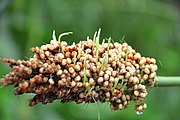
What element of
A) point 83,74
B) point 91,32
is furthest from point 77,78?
point 91,32

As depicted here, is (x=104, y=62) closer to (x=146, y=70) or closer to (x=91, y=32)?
(x=146, y=70)

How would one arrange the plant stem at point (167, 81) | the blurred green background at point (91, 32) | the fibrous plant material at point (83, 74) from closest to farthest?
the fibrous plant material at point (83, 74) < the plant stem at point (167, 81) < the blurred green background at point (91, 32)

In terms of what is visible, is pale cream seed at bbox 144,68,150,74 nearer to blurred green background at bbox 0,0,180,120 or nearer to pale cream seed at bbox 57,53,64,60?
pale cream seed at bbox 57,53,64,60

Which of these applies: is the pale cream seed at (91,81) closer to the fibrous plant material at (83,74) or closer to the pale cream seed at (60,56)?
the fibrous plant material at (83,74)

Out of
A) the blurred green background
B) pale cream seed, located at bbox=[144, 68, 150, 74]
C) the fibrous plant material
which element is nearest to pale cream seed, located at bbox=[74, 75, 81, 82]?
the fibrous plant material


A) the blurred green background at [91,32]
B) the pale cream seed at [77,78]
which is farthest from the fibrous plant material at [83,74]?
the blurred green background at [91,32]
